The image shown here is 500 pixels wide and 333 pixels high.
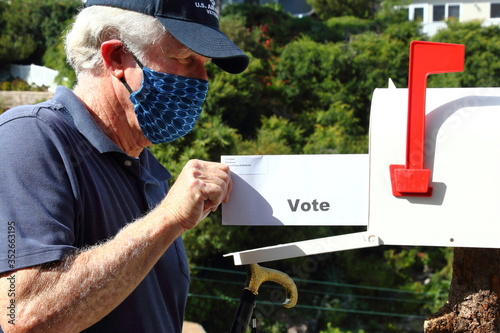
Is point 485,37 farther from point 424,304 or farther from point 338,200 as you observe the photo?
point 338,200

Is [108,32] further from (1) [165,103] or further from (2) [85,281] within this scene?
(2) [85,281]

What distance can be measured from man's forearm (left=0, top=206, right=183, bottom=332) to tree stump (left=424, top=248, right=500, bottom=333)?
922mm

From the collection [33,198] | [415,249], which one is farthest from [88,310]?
[415,249]

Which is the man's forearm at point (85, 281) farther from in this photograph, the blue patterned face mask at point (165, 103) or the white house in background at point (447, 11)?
the white house in background at point (447, 11)

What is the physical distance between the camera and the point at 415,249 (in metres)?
13.2

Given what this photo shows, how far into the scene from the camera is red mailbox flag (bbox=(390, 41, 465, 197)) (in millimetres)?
1349

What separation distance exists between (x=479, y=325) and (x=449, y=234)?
46 cm

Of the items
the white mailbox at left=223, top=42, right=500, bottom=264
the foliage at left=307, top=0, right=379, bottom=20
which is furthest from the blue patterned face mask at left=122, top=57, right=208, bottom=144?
the foliage at left=307, top=0, right=379, bottom=20

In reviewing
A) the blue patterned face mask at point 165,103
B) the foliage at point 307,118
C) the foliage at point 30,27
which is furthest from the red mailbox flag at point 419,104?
the foliage at point 30,27

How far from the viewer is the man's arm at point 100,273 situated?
115cm

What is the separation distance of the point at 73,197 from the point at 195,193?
0.27 metres

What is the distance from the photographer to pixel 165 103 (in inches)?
61.9

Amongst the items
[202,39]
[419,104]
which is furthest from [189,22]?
[419,104]

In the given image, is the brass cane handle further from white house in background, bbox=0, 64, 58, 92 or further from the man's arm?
white house in background, bbox=0, 64, 58, 92
